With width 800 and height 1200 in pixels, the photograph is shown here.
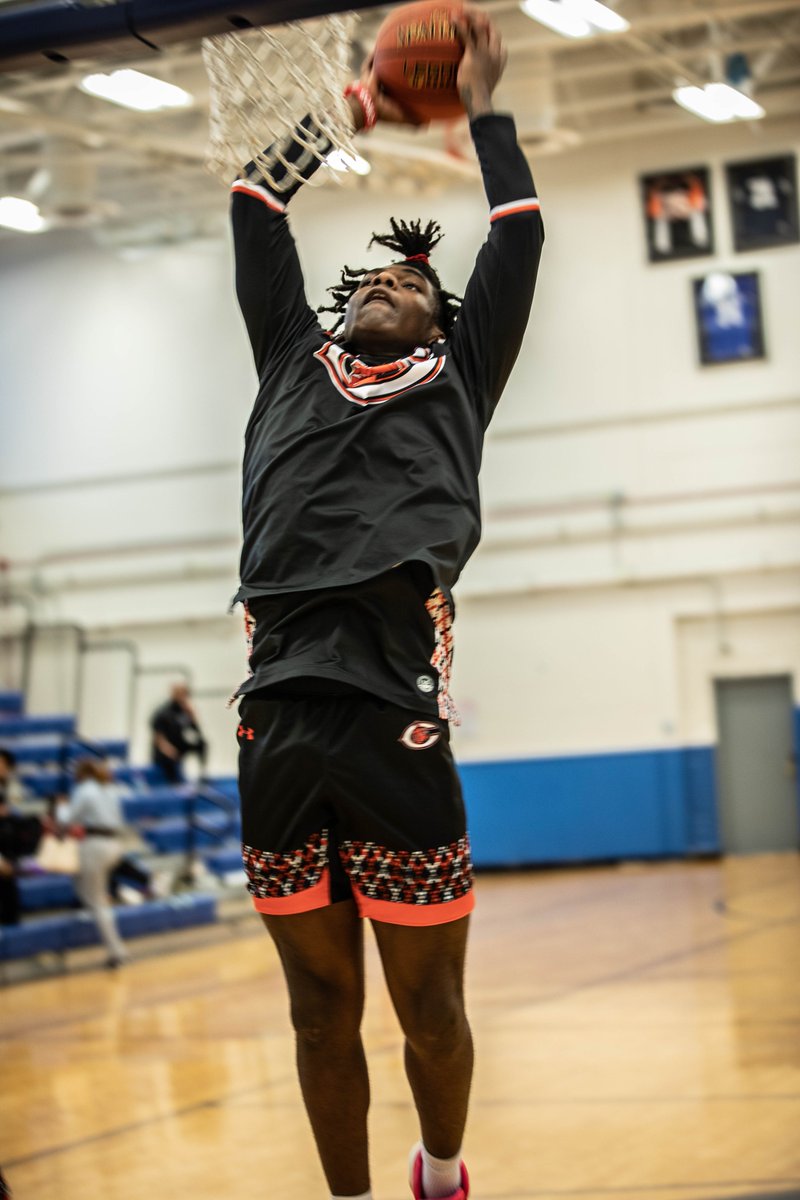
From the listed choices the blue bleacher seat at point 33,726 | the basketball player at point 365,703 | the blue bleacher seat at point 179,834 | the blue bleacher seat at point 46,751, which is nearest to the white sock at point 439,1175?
the basketball player at point 365,703

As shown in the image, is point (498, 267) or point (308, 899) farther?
point (498, 267)

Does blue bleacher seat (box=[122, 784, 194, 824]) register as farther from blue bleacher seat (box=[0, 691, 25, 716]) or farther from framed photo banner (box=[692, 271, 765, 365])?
framed photo banner (box=[692, 271, 765, 365])

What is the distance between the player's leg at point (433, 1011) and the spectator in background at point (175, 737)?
1280cm

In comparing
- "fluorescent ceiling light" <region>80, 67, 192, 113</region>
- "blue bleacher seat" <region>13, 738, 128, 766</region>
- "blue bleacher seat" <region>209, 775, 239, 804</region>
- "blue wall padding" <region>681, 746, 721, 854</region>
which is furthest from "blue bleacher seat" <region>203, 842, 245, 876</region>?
"fluorescent ceiling light" <region>80, 67, 192, 113</region>

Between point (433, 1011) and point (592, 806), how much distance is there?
14206 millimetres

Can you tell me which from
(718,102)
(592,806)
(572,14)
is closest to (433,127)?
(572,14)

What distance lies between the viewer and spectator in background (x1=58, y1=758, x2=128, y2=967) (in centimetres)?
1069

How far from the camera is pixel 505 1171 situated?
3744 millimetres

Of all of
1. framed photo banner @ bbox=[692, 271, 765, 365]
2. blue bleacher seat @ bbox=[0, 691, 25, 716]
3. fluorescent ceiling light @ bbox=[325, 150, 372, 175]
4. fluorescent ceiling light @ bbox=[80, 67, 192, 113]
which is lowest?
blue bleacher seat @ bbox=[0, 691, 25, 716]

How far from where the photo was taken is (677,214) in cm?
1647

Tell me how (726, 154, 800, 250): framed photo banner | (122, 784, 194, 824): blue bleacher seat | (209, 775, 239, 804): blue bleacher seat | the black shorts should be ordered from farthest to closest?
(209, 775, 239, 804): blue bleacher seat < (726, 154, 800, 250): framed photo banner < (122, 784, 194, 824): blue bleacher seat < the black shorts

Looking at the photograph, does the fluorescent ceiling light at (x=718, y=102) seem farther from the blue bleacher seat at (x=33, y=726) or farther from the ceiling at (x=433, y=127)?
the blue bleacher seat at (x=33, y=726)

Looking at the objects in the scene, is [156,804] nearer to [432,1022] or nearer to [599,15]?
[599,15]

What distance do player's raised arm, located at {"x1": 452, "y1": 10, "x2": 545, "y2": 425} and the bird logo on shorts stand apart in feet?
2.09
